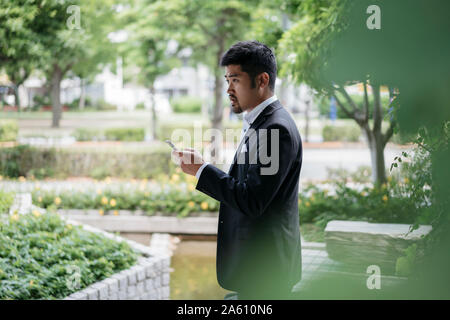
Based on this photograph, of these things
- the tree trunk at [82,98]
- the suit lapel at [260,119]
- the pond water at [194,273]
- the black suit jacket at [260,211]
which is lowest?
the pond water at [194,273]

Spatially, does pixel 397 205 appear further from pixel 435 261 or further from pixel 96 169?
pixel 96 169

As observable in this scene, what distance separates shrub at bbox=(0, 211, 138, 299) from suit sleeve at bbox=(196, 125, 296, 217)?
1967mm

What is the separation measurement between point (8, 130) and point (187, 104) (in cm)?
1193

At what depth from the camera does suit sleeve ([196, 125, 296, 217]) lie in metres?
1.55

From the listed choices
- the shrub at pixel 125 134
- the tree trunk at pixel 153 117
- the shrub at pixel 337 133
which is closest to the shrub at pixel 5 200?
the shrub at pixel 125 134

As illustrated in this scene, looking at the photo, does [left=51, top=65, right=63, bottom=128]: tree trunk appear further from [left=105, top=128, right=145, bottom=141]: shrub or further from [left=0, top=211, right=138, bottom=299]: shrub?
[left=0, top=211, right=138, bottom=299]: shrub

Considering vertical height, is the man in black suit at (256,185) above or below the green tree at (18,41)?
below

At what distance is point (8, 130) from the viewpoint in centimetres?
542

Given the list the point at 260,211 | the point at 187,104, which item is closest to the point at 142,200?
the point at 260,211

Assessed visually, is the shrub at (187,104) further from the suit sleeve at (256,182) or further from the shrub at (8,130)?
the suit sleeve at (256,182)

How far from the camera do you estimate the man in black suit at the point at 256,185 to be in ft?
5.16

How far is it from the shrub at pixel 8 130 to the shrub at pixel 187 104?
34.7 feet
